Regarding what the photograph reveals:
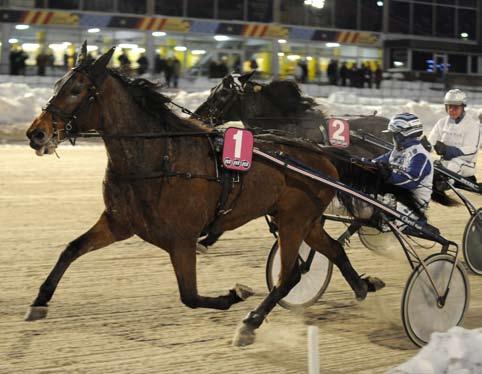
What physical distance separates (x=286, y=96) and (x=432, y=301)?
4.20 metres

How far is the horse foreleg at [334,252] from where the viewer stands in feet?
19.4

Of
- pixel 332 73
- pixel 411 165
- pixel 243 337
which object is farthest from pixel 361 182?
pixel 332 73

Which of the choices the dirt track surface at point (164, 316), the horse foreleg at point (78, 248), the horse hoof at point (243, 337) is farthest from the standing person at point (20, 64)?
the horse hoof at point (243, 337)

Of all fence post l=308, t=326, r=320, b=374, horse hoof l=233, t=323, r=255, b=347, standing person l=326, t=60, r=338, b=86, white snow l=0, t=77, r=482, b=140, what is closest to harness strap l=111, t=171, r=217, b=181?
horse hoof l=233, t=323, r=255, b=347

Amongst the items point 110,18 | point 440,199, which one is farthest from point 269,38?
point 440,199

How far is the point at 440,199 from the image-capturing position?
267 inches

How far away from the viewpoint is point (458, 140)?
805cm

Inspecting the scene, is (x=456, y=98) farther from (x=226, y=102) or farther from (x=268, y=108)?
(x=226, y=102)

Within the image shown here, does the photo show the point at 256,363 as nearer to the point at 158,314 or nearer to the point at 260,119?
the point at 158,314

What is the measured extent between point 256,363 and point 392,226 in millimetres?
1539

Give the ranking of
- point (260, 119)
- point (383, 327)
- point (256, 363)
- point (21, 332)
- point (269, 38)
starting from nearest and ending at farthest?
1. point (256, 363)
2. point (21, 332)
3. point (383, 327)
4. point (260, 119)
5. point (269, 38)

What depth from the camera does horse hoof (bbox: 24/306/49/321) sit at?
5.30 metres

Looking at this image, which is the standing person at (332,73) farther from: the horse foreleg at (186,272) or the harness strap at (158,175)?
the horse foreleg at (186,272)

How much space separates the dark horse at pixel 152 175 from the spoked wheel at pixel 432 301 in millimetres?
778
